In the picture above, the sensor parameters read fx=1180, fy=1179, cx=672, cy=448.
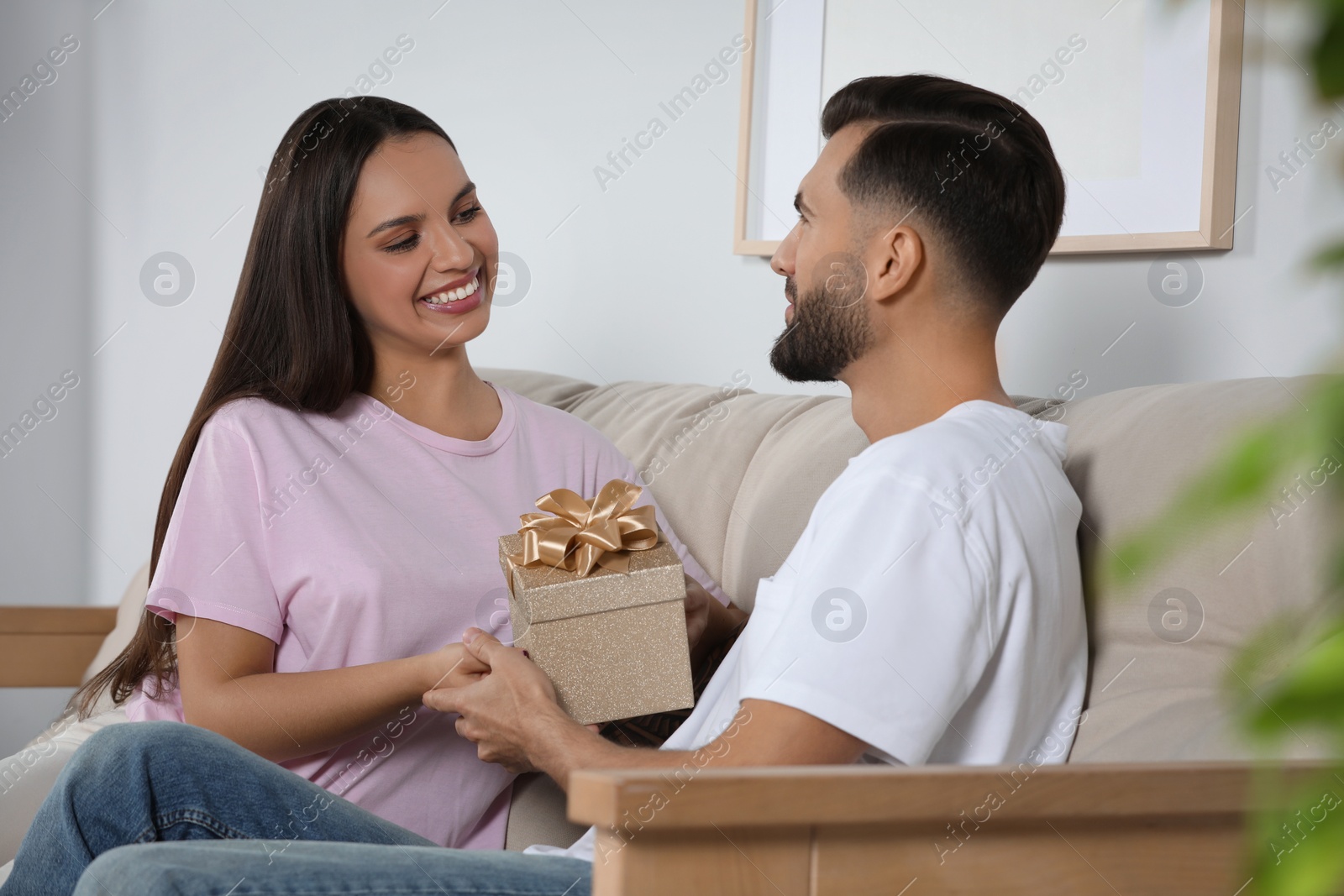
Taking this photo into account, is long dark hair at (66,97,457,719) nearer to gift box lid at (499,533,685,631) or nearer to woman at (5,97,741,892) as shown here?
woman at (5,97,741,892)

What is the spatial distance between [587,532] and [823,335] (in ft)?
1.04

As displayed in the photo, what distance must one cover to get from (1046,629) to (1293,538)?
20 centimetres

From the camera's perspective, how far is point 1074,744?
1022 millimetres

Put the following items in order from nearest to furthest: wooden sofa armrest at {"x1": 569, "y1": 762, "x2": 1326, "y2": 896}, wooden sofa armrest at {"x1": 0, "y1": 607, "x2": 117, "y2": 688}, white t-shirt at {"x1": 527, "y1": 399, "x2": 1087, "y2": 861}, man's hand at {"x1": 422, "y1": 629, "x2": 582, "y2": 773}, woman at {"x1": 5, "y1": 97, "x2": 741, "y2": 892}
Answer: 1. wooden sofa armrest at {"x1": 569, "y1": 762, "x2": 1326, "y2": 896}
2. white t-shirt at {"x1": 527, "y1": 399, "x2": 1087, "y2": 861}
3. man's hand at {"x1": 422, "y1": 629, "x2": 582, "y2": 773}
4. woman at {"x1": 5, "y1": 97, "x2": 741, "y2": 892}
5. wooden sofa armrest at {"x1": 0, "y1": 607, "x2": 117, "y2": 688}

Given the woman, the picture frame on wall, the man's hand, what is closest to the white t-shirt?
the man's hand

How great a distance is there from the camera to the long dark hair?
1428 mm

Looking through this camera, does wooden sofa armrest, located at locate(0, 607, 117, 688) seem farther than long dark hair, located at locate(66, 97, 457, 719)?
Yes

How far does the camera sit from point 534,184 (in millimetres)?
2336

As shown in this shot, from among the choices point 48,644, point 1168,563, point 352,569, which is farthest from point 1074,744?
point 48,644

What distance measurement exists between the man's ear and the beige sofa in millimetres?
231

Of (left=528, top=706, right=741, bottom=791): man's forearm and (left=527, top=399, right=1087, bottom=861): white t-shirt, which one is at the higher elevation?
(left=527, top=399, right=1087, bottom=861): white t-shirt

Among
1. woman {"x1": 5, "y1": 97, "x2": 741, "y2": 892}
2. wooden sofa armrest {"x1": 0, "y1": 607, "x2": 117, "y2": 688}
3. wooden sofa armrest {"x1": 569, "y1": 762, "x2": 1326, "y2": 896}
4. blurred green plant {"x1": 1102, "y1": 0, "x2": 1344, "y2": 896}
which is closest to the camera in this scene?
blurred green plant {"x1": 1102, "y1": 0, "x2": 1344, "y2": 896}

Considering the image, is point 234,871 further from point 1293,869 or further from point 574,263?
point 574,263

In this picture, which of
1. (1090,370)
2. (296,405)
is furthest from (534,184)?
(1090,370)
